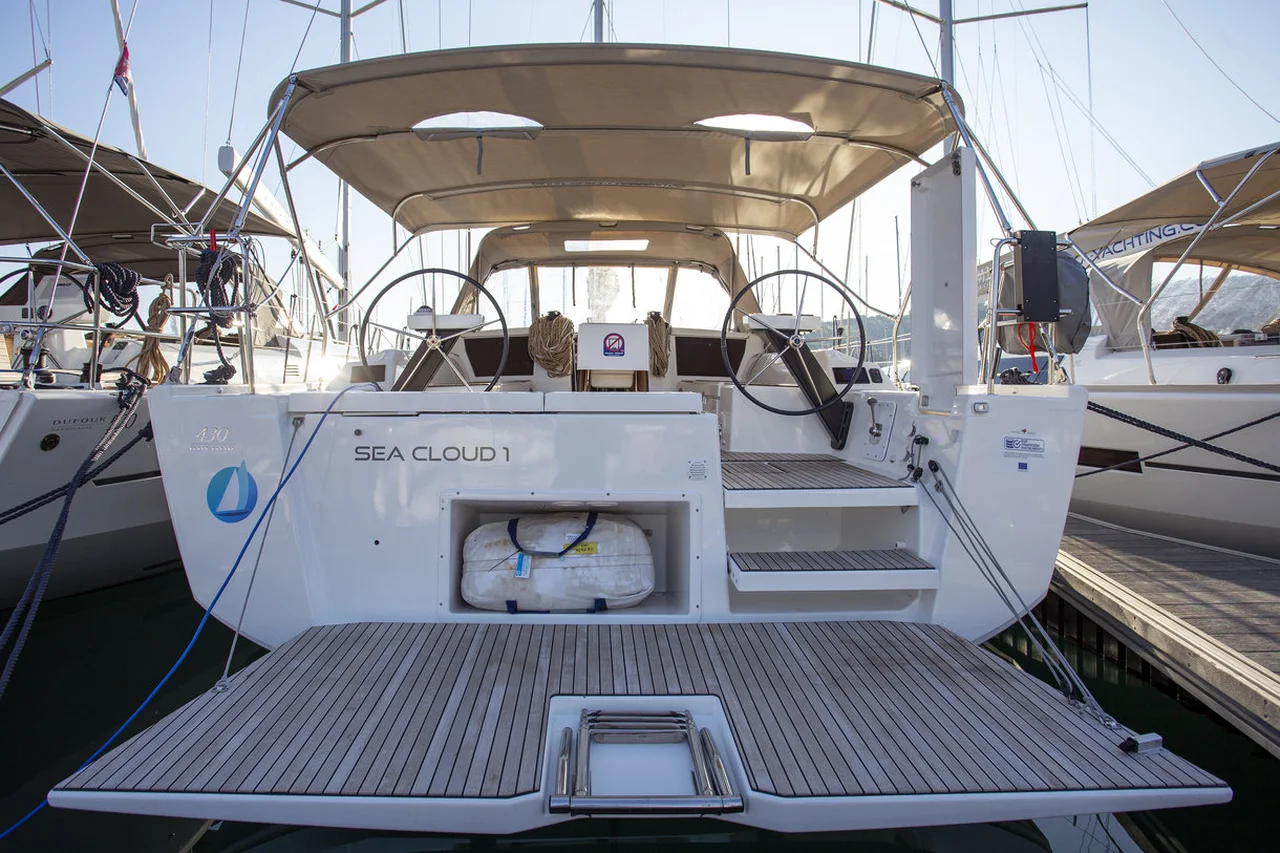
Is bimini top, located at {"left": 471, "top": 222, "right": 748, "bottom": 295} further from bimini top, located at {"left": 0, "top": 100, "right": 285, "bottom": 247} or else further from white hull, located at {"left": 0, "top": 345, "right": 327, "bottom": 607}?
white hull, located at {"left": 0, "top": 345, "right": 327, "bottom": 607}

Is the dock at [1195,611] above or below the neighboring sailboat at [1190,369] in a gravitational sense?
below

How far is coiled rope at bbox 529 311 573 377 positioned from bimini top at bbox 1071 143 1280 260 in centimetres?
458

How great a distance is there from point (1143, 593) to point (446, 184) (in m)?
4.25

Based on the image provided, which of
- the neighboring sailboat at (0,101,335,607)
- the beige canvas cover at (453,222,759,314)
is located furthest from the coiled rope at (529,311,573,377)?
the neighboring sailboat at (0,101,335,607)

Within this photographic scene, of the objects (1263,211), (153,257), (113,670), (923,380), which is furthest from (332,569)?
(1263,211)

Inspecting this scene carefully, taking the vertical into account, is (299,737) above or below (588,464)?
below

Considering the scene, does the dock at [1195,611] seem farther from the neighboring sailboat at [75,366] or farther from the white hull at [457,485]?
the neighboring sailboat at [75,366]

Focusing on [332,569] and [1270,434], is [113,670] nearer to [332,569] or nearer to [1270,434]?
[332,569]

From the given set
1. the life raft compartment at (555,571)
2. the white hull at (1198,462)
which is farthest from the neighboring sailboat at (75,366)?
the white hull at (1198,462)

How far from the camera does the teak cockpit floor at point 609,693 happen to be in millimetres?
1600

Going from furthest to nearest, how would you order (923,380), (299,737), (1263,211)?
(1263,211) → (923,380) → (299,737)

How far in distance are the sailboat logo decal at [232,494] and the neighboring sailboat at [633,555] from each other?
0.01 meters

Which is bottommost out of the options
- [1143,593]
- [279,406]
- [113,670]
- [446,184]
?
[113,670]

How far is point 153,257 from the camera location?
7.59 meters
